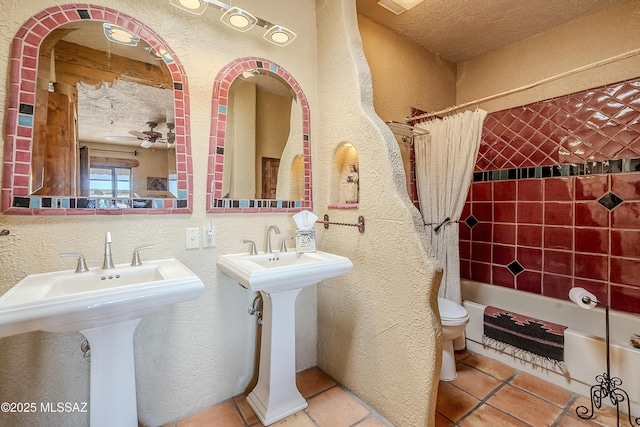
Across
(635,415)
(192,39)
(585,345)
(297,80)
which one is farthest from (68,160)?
(635,415)

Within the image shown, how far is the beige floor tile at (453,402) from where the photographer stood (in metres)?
1.57

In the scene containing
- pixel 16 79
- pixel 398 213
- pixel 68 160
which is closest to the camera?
pixel 16 79

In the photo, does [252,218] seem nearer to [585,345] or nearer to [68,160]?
[68,160]

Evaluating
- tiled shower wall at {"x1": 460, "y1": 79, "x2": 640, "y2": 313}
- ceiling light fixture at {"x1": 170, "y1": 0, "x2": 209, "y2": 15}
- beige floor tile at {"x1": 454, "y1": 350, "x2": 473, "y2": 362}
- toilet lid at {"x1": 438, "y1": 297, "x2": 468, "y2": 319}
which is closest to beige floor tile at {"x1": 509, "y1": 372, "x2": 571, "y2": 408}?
beige floor tile at {"x1": 454, "y1": 350, "x2": 473, "y2": 362}

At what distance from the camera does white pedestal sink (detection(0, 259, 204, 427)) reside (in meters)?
0.86

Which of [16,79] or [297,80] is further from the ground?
[297,80]

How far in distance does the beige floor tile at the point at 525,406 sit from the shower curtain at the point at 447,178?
62 centimetres

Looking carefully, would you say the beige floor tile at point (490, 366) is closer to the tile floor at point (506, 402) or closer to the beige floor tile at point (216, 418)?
the tile floor at point (506, 402)

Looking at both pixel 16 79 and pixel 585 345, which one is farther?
pixel 585 345

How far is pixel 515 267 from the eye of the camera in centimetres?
243

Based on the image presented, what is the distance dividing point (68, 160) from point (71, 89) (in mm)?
324

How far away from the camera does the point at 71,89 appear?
4.11ft

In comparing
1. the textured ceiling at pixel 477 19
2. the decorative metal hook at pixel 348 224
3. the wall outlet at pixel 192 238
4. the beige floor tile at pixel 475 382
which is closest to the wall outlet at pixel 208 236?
the wall outlet at pixel 192 238

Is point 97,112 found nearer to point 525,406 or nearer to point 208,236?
point 208,236
